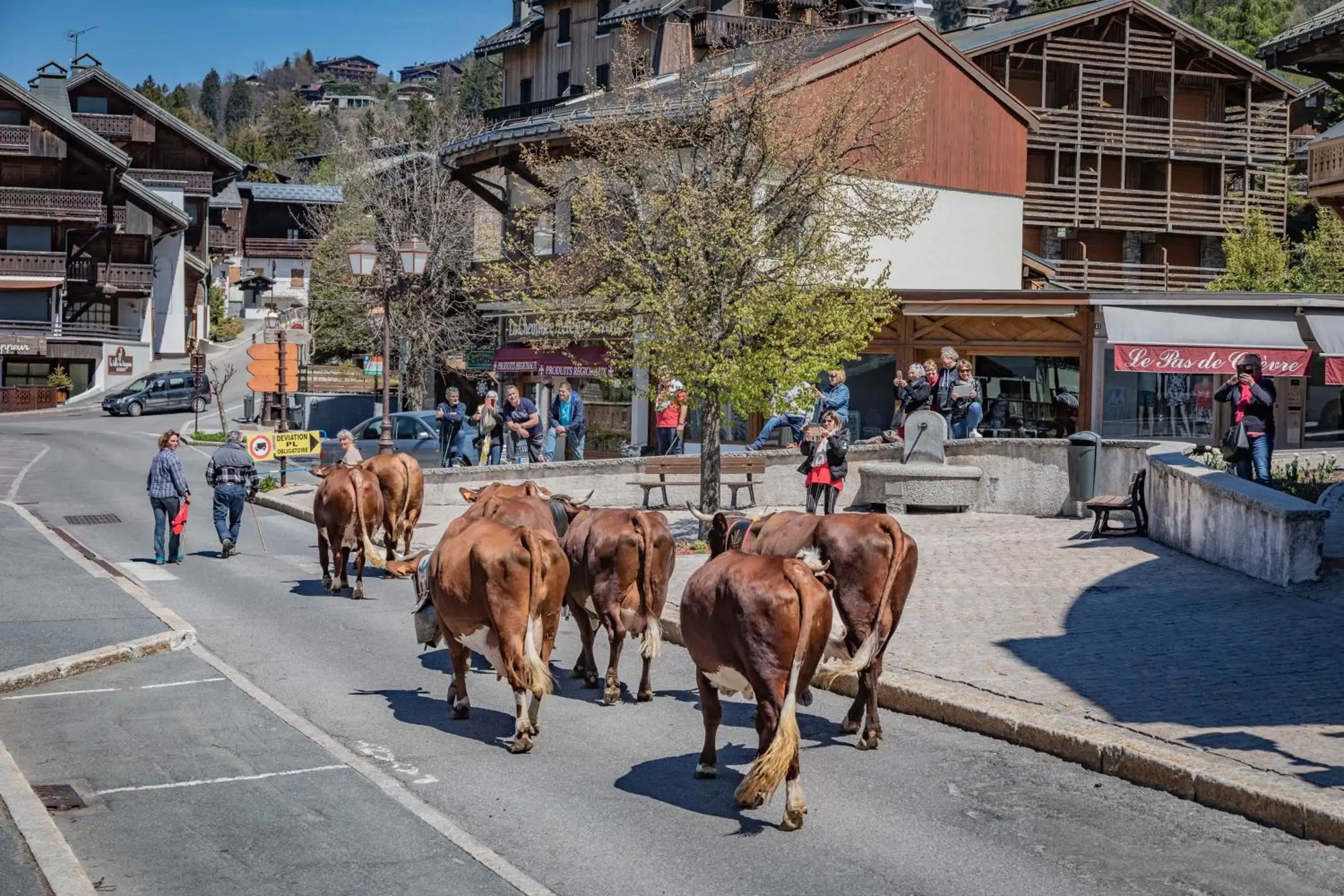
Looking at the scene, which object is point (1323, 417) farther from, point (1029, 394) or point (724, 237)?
point (724, 237)

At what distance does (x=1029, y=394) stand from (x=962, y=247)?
1102 cm

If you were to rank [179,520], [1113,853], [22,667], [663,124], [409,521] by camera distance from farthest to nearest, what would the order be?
[663,124], [179,520], [409,521], [22,667], [1113,853]

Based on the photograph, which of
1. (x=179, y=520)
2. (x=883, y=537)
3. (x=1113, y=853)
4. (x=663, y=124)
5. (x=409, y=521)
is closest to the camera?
→ (x=1113, y=853)

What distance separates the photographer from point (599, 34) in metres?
66.9

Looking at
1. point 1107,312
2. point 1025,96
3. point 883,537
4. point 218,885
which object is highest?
point 1025,96

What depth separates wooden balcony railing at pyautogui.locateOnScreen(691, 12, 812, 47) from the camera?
49.9m

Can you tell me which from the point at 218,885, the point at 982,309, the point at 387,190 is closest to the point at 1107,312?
the point at 982,309

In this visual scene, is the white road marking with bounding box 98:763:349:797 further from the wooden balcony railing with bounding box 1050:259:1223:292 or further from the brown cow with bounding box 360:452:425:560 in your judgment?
the wooden balcony railing with bounding box 1050:259:1223:292

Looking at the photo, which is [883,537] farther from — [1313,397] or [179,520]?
[1313,397]

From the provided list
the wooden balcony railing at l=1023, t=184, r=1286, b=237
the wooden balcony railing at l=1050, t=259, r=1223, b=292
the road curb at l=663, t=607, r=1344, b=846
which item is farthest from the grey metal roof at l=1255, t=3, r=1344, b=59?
the wooden balcony railing at l=1050, t=259, r=1223, b=292

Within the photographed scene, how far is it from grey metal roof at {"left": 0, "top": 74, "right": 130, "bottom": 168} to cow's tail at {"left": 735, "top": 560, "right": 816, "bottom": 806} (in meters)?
70.2

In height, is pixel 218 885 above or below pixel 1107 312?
below

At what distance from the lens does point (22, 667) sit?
12609 millimetres

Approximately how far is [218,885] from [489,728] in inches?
139
